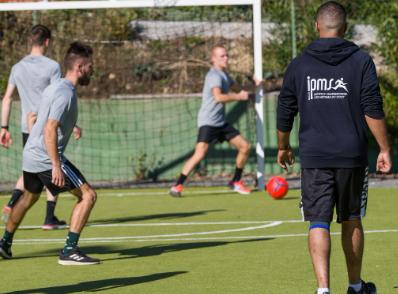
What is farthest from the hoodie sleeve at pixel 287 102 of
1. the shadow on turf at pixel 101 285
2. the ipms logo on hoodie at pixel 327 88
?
the shadow on turf at pixel 101 285

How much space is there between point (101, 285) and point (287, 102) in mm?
2163

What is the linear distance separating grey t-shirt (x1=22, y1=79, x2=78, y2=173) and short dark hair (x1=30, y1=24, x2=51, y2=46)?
2650 mm

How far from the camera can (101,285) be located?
8.41 m

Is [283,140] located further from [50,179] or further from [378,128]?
[50,179]

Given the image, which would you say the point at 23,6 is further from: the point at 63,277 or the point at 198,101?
the point at 63,277

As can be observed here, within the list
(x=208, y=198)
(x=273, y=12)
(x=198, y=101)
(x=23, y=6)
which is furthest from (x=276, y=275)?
(x=273, y=12)

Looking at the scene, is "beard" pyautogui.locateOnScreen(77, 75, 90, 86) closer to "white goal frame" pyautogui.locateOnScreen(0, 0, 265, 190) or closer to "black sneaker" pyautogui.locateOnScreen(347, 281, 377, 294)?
"black sneaker" pyautogui.locateOnScreen(347, 281, 377, 294)

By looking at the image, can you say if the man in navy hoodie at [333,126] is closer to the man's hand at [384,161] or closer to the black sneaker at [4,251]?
the man's hand at [384,161]

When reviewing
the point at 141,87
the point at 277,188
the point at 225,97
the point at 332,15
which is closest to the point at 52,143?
the point at 332,15

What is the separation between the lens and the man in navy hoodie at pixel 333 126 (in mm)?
7191

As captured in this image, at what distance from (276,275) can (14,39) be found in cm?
1278

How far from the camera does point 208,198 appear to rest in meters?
15.8

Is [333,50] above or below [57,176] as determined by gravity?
above

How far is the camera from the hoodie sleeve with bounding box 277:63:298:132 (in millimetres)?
7367
